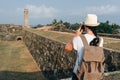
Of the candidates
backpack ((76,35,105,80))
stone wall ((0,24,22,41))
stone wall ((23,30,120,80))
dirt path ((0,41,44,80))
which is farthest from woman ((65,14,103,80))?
stone wall ((0,24,22,41))

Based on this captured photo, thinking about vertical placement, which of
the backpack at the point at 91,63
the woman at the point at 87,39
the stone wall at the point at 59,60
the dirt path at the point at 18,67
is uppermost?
the woman at the point at 87,39

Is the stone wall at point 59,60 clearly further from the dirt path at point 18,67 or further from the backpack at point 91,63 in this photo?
the backpack at point 91,63

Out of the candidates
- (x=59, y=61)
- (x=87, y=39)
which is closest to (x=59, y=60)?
(x=59, y=61)

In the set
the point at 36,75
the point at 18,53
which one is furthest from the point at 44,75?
the point at 18,53

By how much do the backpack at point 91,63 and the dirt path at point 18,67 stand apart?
43.9ft

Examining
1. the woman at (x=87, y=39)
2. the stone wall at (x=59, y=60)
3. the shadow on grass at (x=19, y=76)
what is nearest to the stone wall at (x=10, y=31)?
the stone wall at (x=59, y=60)

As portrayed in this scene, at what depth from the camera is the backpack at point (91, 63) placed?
18.5 feet

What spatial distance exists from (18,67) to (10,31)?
2265cm

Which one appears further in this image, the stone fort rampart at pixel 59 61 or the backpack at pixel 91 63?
the stone fort rampart at pixel 59 61

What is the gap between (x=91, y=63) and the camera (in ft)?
18.6

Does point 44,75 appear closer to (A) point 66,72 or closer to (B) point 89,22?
(A) point 66,72

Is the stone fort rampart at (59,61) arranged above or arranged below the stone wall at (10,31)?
above

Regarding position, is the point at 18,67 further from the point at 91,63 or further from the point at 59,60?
the point at 91,63

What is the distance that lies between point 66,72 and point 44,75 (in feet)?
21.4
